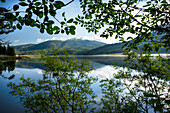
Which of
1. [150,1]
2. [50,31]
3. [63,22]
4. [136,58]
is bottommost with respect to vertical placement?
[136,58]

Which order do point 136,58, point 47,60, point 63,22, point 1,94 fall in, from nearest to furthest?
point 63,22 → point 47,60 → point 136,58 → point 1,94

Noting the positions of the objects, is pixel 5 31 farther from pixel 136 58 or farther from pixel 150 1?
pixel 136 58

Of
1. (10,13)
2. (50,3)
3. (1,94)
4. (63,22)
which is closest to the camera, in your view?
(10,13)

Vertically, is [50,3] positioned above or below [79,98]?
above

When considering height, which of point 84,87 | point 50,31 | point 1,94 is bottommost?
point 1,94

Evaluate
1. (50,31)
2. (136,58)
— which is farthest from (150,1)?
(136,58)

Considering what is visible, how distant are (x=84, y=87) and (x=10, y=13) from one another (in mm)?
7906

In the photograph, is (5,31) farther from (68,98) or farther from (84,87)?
(68,98)

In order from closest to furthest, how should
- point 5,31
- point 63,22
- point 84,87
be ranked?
point 63,22 < point 5,31 < point 84,87

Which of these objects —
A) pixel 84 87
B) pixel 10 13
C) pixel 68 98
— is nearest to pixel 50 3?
pixel 10 13

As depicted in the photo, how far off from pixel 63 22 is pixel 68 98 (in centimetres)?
905

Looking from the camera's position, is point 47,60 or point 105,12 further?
point 47,60

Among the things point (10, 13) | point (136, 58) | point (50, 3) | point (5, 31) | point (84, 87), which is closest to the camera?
point (10, 13)

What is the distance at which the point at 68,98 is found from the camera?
1000 centimetres
